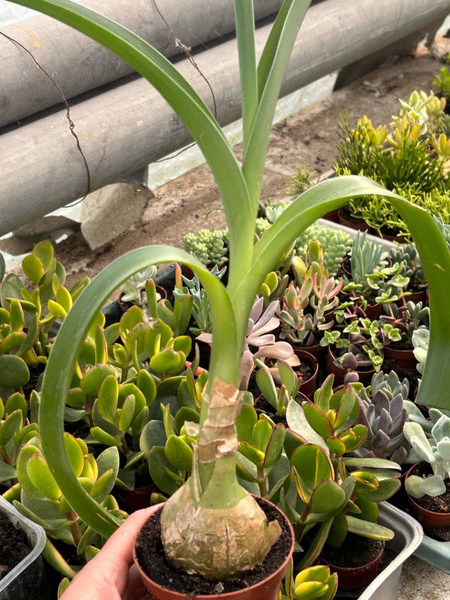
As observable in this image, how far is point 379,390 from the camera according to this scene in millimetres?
1325

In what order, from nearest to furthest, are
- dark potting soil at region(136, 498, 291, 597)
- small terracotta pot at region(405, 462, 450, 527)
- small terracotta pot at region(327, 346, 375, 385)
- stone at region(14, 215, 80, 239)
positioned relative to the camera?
dark potting soil at region(136, 498, 291, 597), small terracotta pot at region(405, 462, 450, 527), small terracotta pot at region(327, 346, 375, 385), stone at region(14, 215, 80, 239)

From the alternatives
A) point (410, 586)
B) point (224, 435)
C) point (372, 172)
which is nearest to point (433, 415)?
point (410, 586)

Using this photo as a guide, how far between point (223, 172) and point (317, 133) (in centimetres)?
267

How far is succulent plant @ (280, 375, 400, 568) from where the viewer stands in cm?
103

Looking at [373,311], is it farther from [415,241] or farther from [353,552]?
[415,241]

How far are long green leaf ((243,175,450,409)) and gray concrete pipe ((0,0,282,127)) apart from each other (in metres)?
1.29

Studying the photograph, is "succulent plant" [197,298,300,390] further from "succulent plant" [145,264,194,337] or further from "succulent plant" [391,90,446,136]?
"succulent plant" [391,90,446,136]

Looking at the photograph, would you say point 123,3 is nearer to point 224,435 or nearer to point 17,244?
point 17,244

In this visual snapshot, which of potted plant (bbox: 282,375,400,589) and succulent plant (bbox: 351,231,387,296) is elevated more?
succulent plant (bbox: 351,231,387,296)

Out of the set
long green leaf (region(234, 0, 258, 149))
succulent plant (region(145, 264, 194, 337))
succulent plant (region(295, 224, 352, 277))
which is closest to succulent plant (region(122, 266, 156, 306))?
succulent plant (region(145, 264, 194, 337))

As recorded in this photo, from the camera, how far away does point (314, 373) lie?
155cm

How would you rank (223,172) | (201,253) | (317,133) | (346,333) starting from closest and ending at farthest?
(223,172) → (346,333) → (201,253) → (317,133)

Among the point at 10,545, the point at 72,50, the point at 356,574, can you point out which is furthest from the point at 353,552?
the point at 72,50

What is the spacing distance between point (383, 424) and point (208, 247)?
74 centimetres
